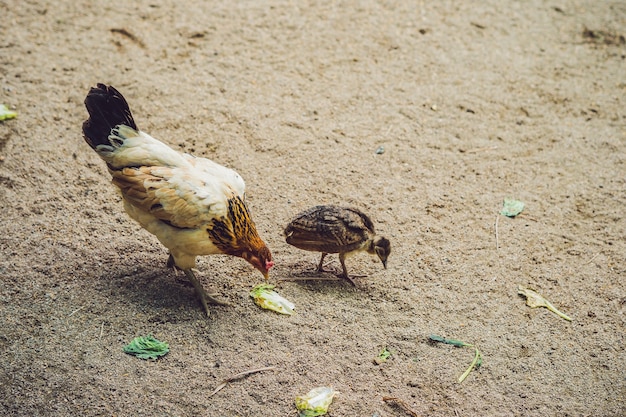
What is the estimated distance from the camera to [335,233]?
4242mm

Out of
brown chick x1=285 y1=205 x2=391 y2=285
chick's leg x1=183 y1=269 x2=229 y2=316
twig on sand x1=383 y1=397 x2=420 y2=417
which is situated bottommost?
twig on sand x1=383 y1=397 x2=420 y2=417

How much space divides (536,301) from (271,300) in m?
2.01

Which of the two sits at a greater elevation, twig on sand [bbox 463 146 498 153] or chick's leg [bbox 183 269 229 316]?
twig on sand [bbox 463 146 498 153]

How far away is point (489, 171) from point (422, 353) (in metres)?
2.24

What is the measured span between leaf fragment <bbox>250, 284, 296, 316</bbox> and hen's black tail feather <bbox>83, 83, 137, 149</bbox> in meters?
1.52

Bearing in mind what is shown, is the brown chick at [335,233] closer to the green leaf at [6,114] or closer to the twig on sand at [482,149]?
the twig on sand at [482,149]

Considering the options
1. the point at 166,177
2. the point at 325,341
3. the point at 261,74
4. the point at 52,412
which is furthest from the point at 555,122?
the point at 52,412

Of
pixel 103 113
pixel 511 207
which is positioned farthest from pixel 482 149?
pixel 103 113

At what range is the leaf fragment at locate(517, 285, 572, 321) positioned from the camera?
432cm

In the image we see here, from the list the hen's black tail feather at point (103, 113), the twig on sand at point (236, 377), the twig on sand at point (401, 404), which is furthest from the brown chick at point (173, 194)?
the twig on sand at point (401, 404)

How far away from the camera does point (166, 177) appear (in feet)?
13.0

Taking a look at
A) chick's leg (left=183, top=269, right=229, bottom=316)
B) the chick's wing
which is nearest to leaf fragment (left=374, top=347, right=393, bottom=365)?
the chick's wing

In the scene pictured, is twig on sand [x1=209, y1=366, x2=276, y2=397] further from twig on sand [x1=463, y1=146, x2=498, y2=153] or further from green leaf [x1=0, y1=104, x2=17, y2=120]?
green leaf [x1=0, y1=104, x2=17, y2=120]

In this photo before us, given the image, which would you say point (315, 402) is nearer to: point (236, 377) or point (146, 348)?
point (236, 377)
